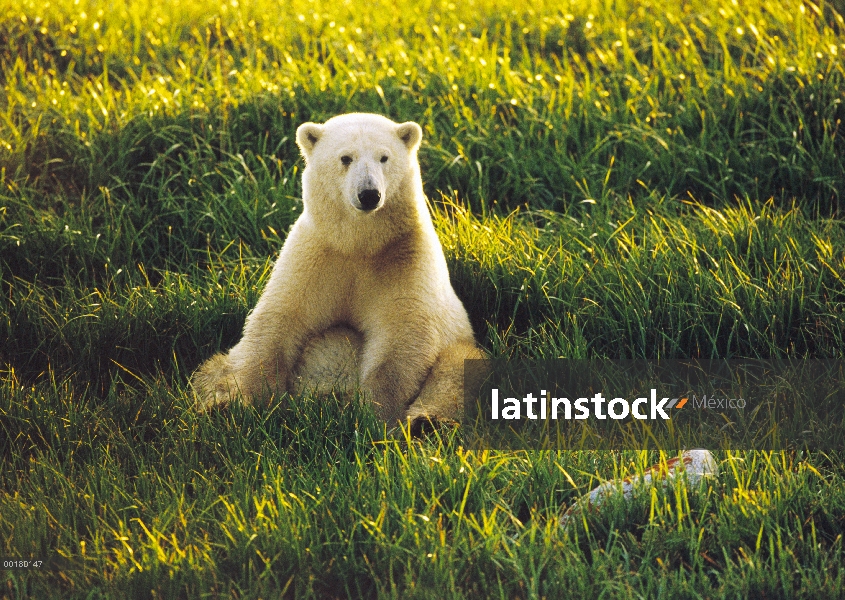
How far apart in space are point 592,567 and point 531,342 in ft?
4.98

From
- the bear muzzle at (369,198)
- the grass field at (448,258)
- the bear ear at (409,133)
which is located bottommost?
the grass field at (448,258)

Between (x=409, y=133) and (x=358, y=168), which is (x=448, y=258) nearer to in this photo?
(x=409, y=133)

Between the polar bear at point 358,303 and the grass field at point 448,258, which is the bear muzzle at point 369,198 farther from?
the grass field at point 448,258

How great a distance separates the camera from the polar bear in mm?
3803

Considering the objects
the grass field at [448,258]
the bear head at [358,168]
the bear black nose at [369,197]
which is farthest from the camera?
the bear head at [358,168]

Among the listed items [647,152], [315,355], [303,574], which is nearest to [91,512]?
[303,574]

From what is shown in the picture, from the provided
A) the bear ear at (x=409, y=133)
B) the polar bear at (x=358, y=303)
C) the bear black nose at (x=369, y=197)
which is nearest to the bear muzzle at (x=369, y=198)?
the bear black nose at (x=369, y=197)

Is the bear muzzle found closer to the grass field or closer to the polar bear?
the polar bear

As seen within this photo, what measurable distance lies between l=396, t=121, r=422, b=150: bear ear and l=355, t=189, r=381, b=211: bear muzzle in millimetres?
441

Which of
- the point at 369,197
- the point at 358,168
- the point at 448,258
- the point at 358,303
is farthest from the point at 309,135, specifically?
the point at 448,258

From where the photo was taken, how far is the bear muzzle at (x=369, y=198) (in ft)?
11.7

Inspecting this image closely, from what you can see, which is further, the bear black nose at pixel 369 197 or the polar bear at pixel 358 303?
the polar bear at pixel 358 303

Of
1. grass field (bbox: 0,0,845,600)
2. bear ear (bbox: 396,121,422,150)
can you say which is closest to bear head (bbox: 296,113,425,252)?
bear ear (bbox: 396,121,422,150)

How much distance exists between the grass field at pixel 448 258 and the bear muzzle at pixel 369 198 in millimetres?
815
